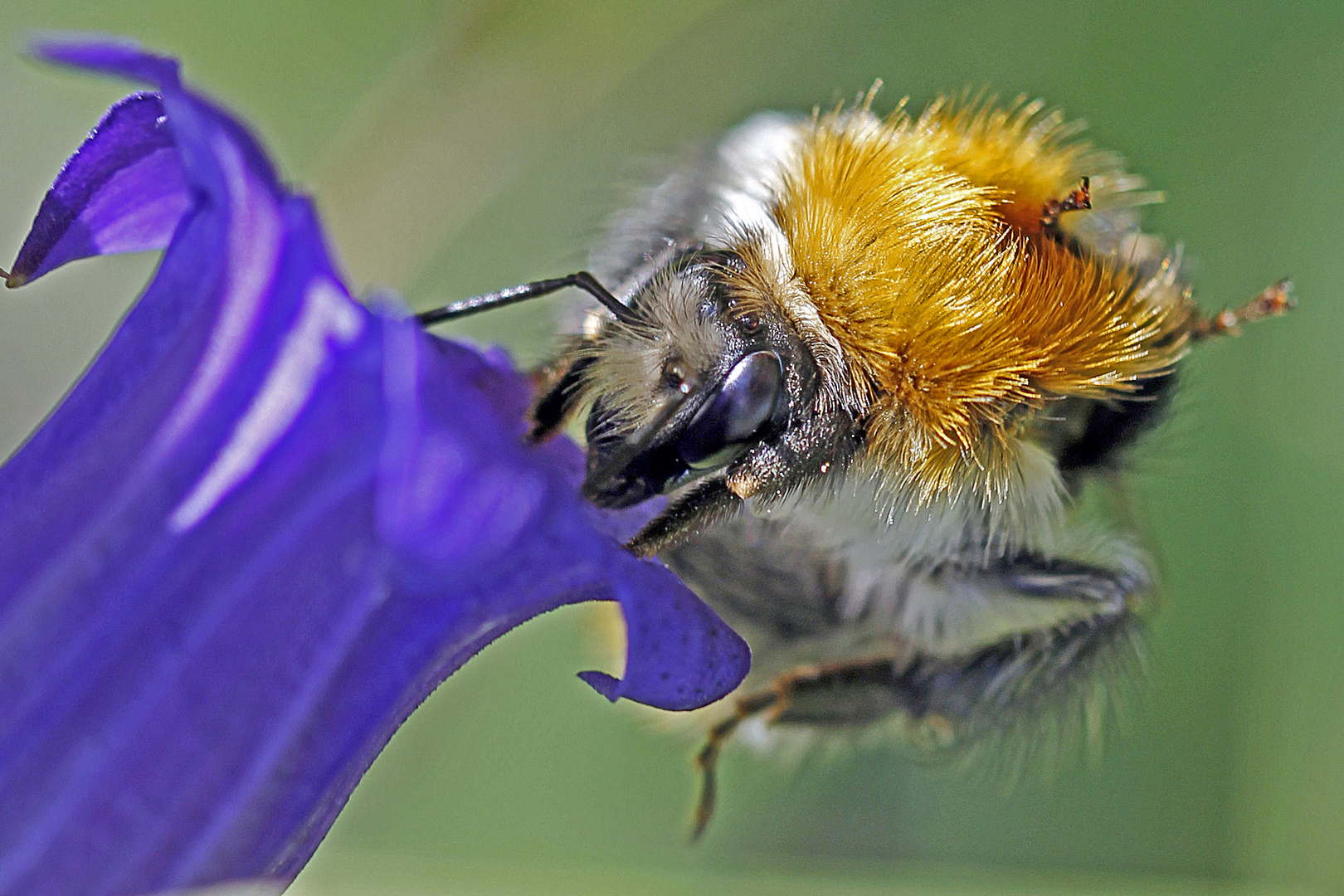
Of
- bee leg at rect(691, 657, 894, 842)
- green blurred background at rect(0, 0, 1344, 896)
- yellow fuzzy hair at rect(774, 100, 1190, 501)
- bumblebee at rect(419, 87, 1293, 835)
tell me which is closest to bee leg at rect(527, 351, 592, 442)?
bumblebee at rect(419, 87, 1293, 835)

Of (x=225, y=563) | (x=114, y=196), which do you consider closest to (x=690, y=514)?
(x=225, y=563)

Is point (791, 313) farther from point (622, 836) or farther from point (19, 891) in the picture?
point (622, 836)

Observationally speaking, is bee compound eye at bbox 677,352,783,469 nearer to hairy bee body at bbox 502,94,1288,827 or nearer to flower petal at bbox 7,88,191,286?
hairy bee body at bbox 502,94,1288,827

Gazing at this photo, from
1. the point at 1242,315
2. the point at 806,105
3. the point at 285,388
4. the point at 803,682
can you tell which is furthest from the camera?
the point at 806,105

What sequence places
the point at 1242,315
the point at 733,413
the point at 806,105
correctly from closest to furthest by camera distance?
the point at 733,413 → the point at 1242,315 → the point at 806,105

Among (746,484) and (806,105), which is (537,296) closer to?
(746,484)

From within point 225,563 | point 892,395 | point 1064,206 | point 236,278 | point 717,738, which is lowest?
point 717,738
